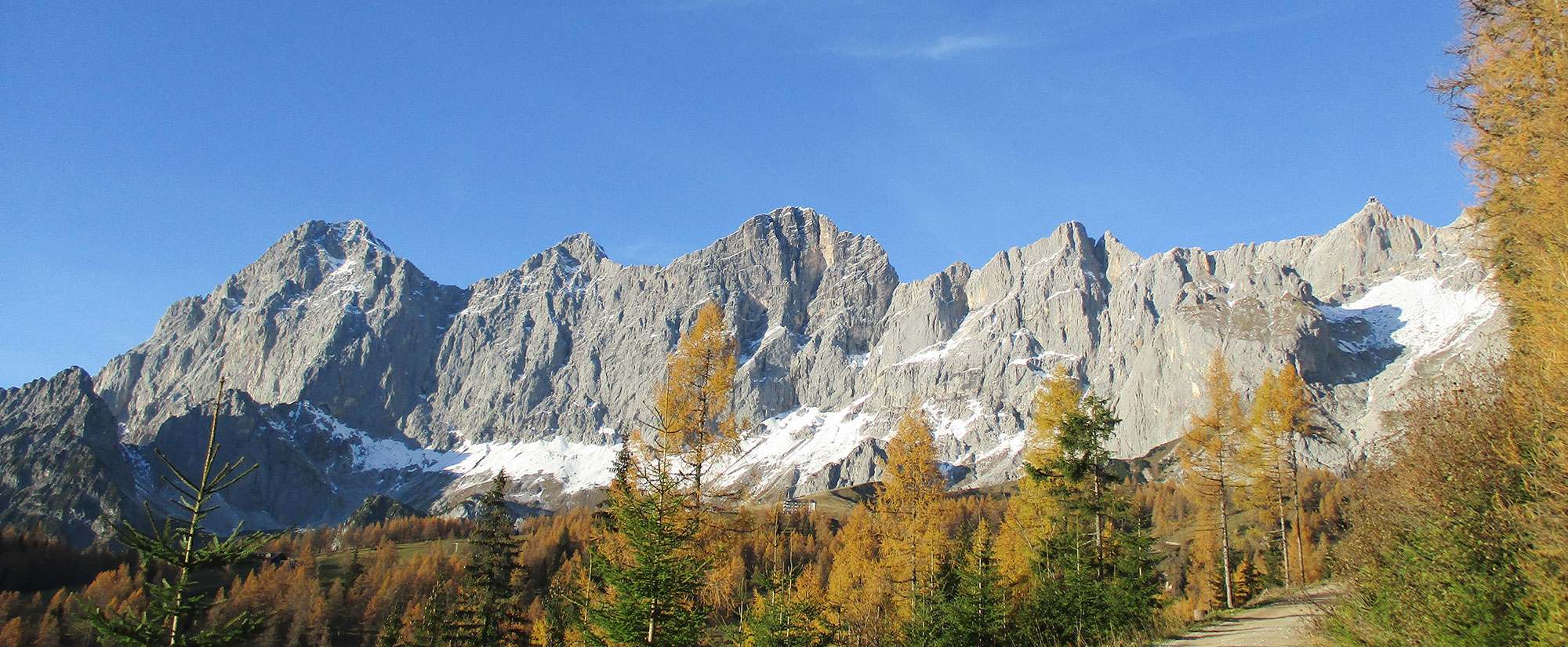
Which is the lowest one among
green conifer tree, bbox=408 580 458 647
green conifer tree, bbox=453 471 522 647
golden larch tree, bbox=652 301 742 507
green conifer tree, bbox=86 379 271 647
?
green conifer tree, bbox=408 580 458 647

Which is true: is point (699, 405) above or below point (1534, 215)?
below

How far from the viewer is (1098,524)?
25109 mm

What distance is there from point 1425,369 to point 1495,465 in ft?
714

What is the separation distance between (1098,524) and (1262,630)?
6767mm

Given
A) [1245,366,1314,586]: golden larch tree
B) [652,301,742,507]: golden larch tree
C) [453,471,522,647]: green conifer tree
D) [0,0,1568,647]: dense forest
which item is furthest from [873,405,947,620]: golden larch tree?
[1245,366,1314,586]: golden larch tree

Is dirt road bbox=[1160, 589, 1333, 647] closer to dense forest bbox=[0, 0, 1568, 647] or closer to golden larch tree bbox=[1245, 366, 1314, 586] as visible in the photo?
dense forest bbox=[0, 0, 1568, 647]

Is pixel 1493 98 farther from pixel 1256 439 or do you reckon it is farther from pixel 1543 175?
pixel 1256 439

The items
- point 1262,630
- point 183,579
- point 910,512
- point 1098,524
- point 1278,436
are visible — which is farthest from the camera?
point 1278,436

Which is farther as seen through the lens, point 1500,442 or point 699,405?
point 699,405

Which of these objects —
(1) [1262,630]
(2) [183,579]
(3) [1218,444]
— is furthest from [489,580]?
(3) [1218,444]

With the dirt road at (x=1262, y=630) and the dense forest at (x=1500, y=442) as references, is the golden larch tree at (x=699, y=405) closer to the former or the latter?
the dirt road at (x=1262, y=630)

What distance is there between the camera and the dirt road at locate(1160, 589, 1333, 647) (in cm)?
1612

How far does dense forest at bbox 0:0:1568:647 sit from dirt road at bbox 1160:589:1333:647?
48.7 inches

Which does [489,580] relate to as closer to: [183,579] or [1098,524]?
[183,579]
